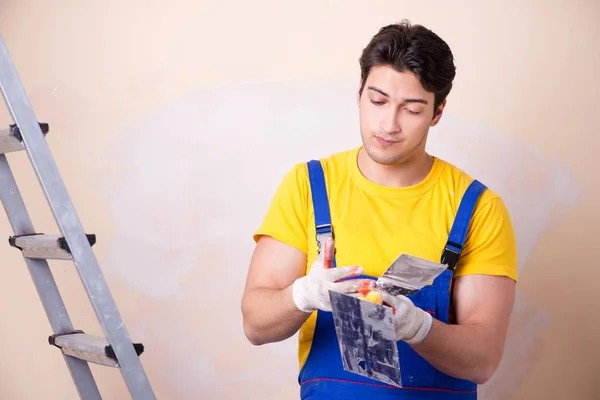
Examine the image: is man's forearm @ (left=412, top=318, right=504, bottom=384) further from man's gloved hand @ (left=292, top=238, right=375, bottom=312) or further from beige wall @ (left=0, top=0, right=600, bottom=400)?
beige wall @ (left=0, top=0, right=600, bottom=400)

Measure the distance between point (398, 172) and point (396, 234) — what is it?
0.19 m

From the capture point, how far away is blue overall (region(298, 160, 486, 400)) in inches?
75.4

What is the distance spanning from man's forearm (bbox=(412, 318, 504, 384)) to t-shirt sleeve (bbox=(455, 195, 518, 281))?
0.57ft

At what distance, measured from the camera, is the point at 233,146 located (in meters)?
2.89

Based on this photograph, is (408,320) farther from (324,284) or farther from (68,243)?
(68,243)

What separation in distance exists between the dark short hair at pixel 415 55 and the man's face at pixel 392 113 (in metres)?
0.02

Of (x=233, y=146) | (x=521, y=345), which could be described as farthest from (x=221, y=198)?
(x=521, y=345)

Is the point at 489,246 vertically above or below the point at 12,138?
below

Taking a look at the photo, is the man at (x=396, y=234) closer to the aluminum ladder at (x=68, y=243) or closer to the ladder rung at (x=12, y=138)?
the aluminum ladder at (x=68, y=243)

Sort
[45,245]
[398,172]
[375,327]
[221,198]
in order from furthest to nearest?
[221,198], [398,172], [45,245], [375,327]

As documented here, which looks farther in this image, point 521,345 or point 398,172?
point 521,345

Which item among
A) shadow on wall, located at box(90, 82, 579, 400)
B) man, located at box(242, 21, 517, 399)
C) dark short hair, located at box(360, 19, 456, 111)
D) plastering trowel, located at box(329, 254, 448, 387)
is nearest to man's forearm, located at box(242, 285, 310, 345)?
A: man, located at box(242, 21, 517, 399)

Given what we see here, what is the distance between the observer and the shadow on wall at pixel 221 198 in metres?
2.86

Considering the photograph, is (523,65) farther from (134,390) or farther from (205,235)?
(134,390)
